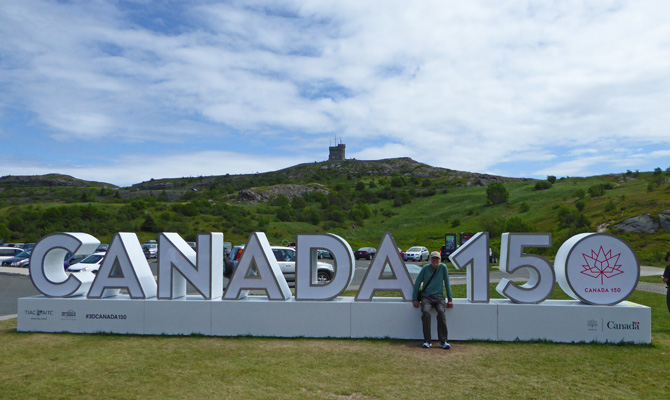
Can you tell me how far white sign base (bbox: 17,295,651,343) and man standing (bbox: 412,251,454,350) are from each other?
1.54 ft

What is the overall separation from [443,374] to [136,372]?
14.1 ft

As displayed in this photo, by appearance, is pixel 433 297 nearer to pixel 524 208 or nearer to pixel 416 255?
pixel 416 255

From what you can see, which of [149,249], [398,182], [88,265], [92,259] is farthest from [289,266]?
[398,182]

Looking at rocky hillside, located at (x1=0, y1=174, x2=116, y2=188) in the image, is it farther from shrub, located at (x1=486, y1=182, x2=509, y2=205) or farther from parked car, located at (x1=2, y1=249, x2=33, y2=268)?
shrub, located at (x1=486, y1=182, x2=509, y2=205)

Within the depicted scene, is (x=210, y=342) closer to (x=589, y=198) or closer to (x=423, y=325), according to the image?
(x=423, y=325)

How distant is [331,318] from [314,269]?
42.1 inches

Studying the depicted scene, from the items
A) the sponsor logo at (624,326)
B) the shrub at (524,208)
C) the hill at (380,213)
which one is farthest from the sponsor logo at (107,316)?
the shrub at (524,208)

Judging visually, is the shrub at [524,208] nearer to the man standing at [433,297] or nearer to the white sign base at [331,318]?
the white sign base at [331,318]

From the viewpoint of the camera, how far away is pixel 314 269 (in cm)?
956

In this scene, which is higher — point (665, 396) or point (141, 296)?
point (141, 296)

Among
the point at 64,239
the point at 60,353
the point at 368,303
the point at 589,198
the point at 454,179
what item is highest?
the point at 454,179

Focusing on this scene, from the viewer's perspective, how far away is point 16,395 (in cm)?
573

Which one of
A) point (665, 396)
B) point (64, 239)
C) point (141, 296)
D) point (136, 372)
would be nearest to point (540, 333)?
point (665, 396)

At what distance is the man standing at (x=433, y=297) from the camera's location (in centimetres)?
816
